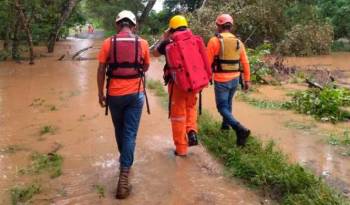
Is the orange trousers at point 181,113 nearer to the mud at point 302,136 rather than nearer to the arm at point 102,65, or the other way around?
the arm at point 102,65

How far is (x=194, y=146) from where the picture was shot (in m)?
6.55

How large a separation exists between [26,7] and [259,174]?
14.9 meters

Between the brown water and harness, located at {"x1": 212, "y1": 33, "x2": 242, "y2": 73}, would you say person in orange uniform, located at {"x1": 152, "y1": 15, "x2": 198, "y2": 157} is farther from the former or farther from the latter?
harness, located at {"x1": 212, "y1": 33, "x2": 242, "y2": 73}

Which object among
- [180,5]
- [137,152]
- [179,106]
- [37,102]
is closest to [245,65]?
[179,106]

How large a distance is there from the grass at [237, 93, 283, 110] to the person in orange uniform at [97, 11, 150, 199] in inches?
197

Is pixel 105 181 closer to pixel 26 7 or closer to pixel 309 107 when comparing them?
pixel 309 107

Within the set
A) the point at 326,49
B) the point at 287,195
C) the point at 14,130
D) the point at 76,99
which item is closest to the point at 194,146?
the point at 287,195

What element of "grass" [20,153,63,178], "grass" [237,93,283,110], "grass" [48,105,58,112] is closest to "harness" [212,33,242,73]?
"grass" [20,153,63,178]

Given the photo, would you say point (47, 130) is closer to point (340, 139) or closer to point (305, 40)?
point (340, 139)

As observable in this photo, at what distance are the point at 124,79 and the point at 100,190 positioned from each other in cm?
117

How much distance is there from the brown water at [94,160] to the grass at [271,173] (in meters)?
0.15

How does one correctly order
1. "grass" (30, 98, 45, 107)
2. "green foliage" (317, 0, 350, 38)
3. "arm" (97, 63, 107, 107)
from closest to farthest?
"arm" (97, 63, 107, 107) < "grass" (30, 98, 45, 107) < "green foliage" (317, 0, 350, 38)

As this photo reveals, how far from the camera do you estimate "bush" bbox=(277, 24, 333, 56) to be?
782 inches

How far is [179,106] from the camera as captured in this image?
19.3 feet
